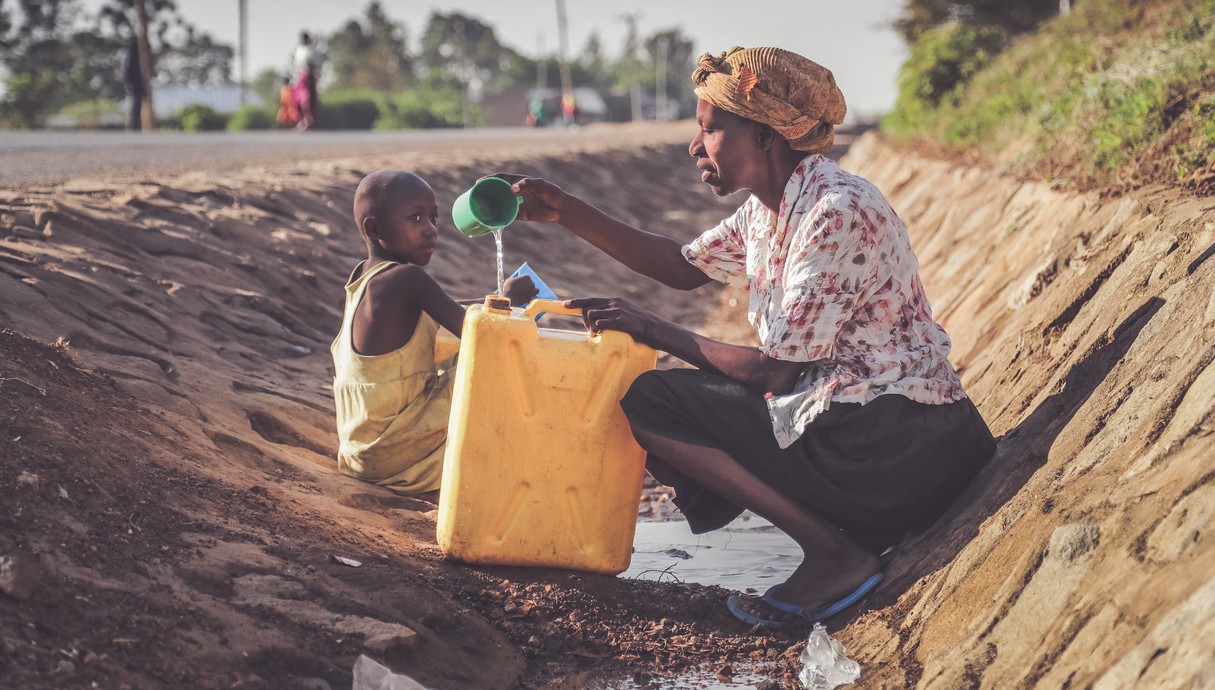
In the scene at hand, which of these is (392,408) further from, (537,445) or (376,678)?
(376,678)

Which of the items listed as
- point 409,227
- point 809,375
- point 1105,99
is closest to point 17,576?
point 809,375

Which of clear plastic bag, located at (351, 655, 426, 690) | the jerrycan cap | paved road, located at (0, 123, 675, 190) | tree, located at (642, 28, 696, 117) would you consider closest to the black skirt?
the jerrycan cap

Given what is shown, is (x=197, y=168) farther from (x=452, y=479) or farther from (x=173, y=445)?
(x=452, y=479)

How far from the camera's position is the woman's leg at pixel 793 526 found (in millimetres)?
3096

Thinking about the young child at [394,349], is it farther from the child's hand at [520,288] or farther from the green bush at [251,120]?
the green bush at [251,120]

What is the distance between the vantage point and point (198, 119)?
31.4 meters

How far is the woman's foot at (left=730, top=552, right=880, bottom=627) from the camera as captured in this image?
3.09 meters

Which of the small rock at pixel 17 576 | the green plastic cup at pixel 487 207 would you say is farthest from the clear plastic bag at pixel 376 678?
the green plastic cup at pixel 487 207

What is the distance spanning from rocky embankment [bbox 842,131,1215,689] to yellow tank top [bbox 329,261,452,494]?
5.41 ft

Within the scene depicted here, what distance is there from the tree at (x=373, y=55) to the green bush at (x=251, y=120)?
44.0m

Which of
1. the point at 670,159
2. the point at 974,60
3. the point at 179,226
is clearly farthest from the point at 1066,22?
the point at 179,226

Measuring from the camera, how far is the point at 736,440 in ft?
10.1

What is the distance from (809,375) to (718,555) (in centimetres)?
109

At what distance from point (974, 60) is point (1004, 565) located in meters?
11.7
